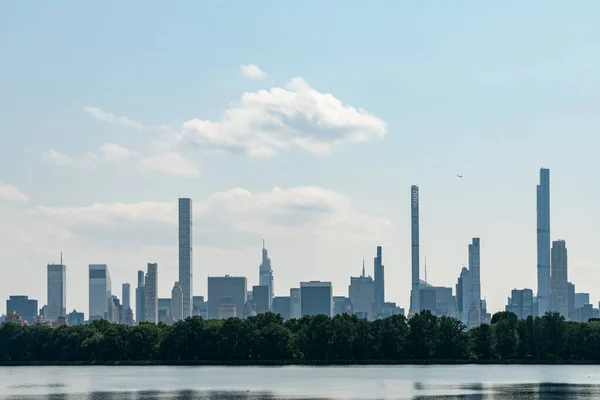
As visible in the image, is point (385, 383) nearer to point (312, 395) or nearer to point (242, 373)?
point (312, 395)

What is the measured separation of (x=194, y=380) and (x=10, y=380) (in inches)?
1141

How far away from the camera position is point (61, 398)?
125 meters

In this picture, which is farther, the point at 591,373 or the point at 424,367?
the point at 424,367

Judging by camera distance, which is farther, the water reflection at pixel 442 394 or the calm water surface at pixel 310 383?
the calm water surface at pixel 310 383

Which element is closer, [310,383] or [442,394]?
[442,394]

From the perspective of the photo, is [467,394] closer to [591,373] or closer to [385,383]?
[385,383]

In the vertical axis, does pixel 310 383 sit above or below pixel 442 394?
below

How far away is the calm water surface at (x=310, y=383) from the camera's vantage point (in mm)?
126125

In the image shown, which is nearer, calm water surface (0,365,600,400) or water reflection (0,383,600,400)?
water reflection (0,383,600,400)

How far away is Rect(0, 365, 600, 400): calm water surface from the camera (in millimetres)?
126125

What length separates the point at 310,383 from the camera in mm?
146125

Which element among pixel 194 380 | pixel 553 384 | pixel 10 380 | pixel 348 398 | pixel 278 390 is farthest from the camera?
pixel 10 380

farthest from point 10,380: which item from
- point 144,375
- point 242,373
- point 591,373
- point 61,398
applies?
point 591,373

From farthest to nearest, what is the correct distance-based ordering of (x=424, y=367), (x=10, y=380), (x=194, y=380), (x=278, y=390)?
(x=424, y=367) < (x=10, y=380) < (x=194, y=380) < (x=278, y=390)
